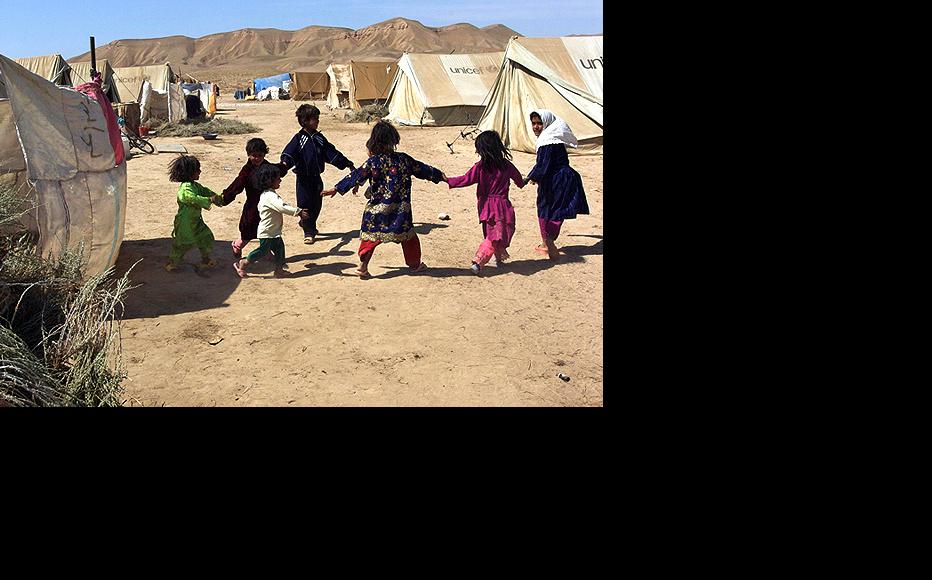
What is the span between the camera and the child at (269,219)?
5.64 m

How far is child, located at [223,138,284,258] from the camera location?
5.83 metres

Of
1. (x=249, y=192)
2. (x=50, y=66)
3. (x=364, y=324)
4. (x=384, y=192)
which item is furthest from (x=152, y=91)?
(x=364, y=324)

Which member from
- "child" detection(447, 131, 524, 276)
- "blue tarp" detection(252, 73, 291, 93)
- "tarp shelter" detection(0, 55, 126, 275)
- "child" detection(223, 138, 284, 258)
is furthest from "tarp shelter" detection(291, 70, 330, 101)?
"tarp shelter" detection(0, 55, 126, 275)

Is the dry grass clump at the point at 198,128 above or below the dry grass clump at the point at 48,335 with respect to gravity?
above

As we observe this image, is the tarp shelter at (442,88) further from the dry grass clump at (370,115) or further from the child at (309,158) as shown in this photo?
the child at (309,158)

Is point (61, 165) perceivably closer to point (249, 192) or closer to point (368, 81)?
point (249, 192)

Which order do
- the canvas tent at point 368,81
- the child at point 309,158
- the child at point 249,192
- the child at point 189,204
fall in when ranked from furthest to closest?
the canvas tent at point 368,81 < the child at point 309,158 < the child at point 249,192 < the child at point 189,204

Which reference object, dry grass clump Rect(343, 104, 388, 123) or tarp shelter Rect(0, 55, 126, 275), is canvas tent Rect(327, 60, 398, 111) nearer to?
dry grass clump Rect(343, 104, 388, 123)

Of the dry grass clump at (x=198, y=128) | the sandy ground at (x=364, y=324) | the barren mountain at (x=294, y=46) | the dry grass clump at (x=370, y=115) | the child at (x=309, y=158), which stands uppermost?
the barren mountain at (x=294, y=46)

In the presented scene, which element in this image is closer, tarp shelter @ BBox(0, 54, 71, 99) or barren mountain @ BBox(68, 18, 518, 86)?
tarp shelter @ BBox(0, 54, 71, 99)

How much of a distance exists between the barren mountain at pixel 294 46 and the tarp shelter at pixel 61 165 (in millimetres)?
68399

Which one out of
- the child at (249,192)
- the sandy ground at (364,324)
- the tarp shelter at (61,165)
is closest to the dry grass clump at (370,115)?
the sandy ground at (364,324)

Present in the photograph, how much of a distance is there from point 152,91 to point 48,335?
19128 mm

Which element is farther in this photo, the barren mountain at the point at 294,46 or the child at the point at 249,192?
the barren mountain at the point at 294,46
